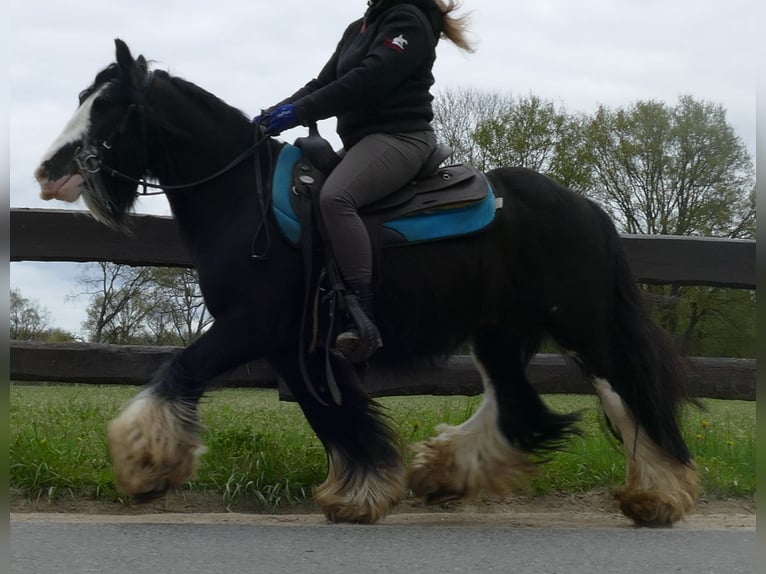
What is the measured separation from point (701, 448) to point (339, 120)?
3.34 m

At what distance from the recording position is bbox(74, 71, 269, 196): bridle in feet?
15.5

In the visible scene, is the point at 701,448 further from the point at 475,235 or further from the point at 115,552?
the point at 115,552

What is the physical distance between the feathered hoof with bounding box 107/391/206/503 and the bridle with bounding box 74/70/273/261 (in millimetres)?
825

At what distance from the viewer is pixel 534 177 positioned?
539 cm

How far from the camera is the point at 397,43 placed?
489 cm

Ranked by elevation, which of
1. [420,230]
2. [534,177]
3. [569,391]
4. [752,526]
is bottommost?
[752,526]

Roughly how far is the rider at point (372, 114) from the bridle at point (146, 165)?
0.18 m

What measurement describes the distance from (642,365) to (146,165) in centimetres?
274

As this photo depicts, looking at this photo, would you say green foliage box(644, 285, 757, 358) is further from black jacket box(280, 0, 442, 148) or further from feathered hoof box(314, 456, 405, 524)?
feathered hoof box(314, 456, 405, 524)

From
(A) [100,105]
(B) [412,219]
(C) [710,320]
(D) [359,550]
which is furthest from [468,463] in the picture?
(C) [710,320]

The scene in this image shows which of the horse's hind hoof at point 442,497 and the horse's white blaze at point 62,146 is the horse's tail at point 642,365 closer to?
the horse's hind hoof at point 442,497

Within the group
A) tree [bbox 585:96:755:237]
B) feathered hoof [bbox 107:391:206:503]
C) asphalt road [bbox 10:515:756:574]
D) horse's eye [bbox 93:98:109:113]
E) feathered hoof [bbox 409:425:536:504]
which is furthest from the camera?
tree [bbox 585:96:755:237]

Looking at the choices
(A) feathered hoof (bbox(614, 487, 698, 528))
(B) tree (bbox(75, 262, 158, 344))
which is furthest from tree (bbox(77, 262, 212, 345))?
(A) feathered hoof (bbox(614, 487, 698, 528))

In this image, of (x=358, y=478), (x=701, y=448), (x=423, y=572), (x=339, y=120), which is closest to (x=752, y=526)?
(x=701, y=448)
